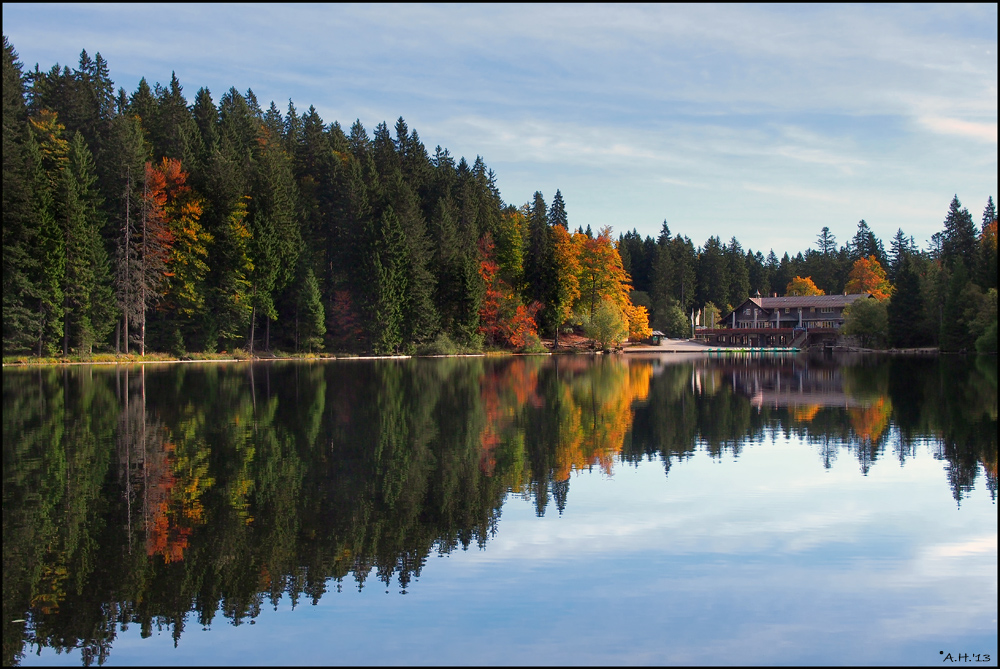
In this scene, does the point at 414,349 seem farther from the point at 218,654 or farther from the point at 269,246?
the point at 218,654

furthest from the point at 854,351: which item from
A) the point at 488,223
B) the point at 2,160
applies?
the point at 2,160

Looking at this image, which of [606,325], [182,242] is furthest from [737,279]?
[182,242]

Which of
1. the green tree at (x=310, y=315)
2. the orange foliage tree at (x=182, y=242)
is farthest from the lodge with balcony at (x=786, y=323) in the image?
the orange foliage tree at (x=182, y=242)

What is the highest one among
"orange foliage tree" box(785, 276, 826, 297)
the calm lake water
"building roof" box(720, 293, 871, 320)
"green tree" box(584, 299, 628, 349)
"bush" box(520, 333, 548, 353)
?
"orange foliage tree" box(785, 276, 826, 297)

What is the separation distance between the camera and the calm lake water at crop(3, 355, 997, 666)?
8.37 m

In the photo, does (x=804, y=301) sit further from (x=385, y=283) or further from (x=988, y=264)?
(x=385, y=283)

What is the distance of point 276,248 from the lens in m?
76.3

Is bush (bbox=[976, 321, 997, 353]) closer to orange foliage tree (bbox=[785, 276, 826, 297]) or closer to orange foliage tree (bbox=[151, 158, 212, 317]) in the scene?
orange foliage tree (bbox=[151, 158, 212, 317])

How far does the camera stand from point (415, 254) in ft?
274

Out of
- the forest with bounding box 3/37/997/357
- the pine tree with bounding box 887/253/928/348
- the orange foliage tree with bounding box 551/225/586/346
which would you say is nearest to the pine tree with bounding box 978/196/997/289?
the forest with bounding box 3/37/997/357

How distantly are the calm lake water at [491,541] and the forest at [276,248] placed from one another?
133 ft

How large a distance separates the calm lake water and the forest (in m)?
40.4

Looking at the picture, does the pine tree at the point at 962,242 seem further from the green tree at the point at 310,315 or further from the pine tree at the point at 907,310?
the green tree at the point at 310,315

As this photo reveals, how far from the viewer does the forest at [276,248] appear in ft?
200
